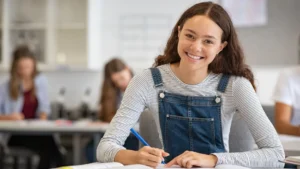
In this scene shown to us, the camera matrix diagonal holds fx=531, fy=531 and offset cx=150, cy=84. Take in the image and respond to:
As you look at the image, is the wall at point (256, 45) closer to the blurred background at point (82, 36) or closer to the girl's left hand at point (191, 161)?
the blurred background at point (82, 36)

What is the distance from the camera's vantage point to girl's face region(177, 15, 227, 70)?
5.57 ft

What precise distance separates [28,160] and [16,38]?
1.55 meters

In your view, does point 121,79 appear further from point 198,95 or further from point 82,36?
point 198,95

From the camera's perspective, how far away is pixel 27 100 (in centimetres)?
473

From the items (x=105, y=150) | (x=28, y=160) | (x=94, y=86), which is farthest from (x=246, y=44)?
(x=105, y=150)

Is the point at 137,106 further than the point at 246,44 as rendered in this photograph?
No

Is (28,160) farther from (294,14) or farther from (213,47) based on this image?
(213,47)

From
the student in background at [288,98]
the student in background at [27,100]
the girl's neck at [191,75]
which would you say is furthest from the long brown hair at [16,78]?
the girl's neck at [191,75]

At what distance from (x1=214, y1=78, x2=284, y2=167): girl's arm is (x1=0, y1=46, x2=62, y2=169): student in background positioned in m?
3.16

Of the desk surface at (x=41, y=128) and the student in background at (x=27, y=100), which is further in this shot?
the student in background at (x=27, y=100)

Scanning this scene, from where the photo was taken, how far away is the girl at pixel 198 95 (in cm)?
171

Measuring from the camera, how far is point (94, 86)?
589 cm

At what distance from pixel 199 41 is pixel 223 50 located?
225 mm

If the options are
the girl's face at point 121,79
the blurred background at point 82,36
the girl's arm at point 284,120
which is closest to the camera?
the girl's arm at point 284,120
